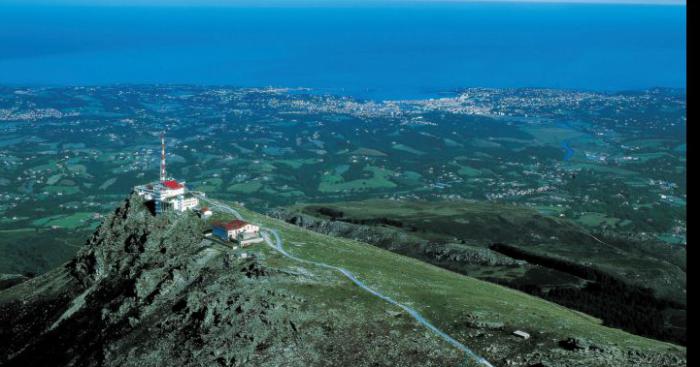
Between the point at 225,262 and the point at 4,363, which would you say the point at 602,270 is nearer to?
the point at 225,262

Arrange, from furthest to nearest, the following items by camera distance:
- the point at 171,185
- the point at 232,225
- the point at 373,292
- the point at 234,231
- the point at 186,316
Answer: the point at 171,185, the point at 232,225, the point at 234,231, the point at 373,292, the point at 186,316

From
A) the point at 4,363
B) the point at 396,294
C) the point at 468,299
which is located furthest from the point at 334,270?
the point at 4,363

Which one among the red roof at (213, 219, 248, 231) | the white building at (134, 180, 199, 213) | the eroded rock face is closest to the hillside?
the eroded rock face

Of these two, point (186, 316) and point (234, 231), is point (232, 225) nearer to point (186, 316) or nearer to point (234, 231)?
point (234, 231)

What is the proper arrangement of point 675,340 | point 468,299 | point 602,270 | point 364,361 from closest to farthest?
point 364,361, point 468,299, point 675,340, point 602,270

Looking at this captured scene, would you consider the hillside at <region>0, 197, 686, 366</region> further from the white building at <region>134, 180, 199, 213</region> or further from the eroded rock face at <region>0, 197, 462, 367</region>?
the white building at <region>134, 180, 199, 213</region>

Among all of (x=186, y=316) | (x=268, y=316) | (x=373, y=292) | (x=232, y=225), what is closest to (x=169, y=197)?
(x=232, y=225)
